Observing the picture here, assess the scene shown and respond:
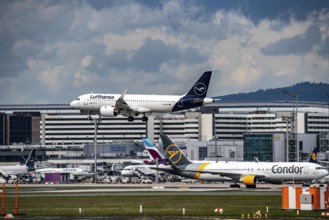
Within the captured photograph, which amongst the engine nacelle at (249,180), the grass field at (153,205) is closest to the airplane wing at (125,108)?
the engine nacelle at (249,180)

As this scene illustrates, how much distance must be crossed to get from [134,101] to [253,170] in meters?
27.5

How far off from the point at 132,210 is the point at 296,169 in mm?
72288

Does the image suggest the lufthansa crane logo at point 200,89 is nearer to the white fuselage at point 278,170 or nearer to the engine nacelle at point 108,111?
the engine nacelle at point 108,111

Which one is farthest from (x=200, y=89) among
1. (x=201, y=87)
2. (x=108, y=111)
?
(x=108, y=111)

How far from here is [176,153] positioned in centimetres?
17925

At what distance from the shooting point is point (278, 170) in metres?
171

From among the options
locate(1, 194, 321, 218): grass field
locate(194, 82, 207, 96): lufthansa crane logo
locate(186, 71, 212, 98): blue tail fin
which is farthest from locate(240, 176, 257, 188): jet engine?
locate(1, 194, 321, 218): grass field

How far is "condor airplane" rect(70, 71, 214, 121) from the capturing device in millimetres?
183125

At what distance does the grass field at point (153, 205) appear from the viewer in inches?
3784

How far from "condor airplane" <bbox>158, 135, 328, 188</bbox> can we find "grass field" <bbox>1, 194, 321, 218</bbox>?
1456 inches

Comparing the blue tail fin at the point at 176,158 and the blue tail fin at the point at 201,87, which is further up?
the blue tail fin at the point at 201,87

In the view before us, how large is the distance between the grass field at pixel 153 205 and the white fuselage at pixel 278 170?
3758 cm

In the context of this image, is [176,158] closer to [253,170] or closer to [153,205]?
[253,170]

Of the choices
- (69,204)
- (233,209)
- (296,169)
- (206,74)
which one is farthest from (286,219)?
(206,74)
